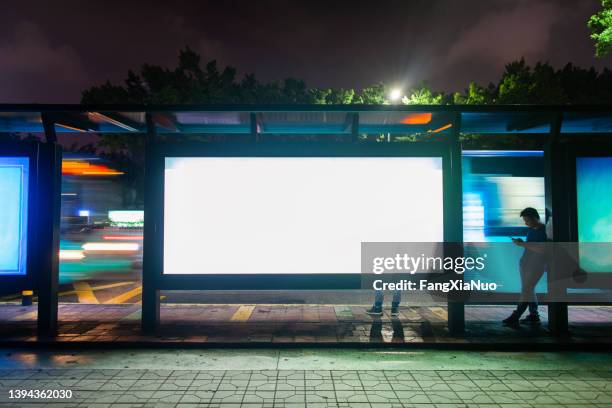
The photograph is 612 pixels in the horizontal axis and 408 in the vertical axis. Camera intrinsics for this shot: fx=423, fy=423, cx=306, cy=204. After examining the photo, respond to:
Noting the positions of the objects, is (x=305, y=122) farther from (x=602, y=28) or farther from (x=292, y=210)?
(x=602, y=28)

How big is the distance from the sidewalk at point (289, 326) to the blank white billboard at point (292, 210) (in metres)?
0.95

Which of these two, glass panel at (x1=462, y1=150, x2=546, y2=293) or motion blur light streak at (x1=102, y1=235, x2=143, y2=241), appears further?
motion blur light streak at (x1=102, y1=235, x2=143, y2=241)

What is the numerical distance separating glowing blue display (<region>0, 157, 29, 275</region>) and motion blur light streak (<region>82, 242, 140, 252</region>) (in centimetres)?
639

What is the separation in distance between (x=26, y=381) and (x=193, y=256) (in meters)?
2.60

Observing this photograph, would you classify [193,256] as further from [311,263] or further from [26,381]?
[26,381]

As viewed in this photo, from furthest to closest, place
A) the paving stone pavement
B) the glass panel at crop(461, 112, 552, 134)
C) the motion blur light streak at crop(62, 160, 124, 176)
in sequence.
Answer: the motion blur light streak at crop(62, 160, 124, 176)
the glass panel at crop(461, 112, 552, 134)
the paving stone pavement

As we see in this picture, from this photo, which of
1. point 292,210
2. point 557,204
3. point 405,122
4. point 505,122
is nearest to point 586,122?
point 505,122

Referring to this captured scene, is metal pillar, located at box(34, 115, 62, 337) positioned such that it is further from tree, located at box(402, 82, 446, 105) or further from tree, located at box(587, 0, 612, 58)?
tree, located at box(402, 82, 446, 105)

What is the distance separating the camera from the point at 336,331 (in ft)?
21.5

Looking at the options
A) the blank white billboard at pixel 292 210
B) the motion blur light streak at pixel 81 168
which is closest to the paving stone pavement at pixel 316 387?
the blank white billboard at pixel 292 210

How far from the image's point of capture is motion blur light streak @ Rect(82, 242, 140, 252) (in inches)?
501

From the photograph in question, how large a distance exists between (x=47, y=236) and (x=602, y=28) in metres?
16.1

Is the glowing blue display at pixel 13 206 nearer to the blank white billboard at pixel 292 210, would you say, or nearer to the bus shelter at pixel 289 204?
the bus shelter at pixel 289 204

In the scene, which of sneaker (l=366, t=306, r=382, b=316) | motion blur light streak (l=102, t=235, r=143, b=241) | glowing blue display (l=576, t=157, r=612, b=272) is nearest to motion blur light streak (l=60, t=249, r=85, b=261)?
motion blur light streak (l=102, t=235, r=143, b=241)
